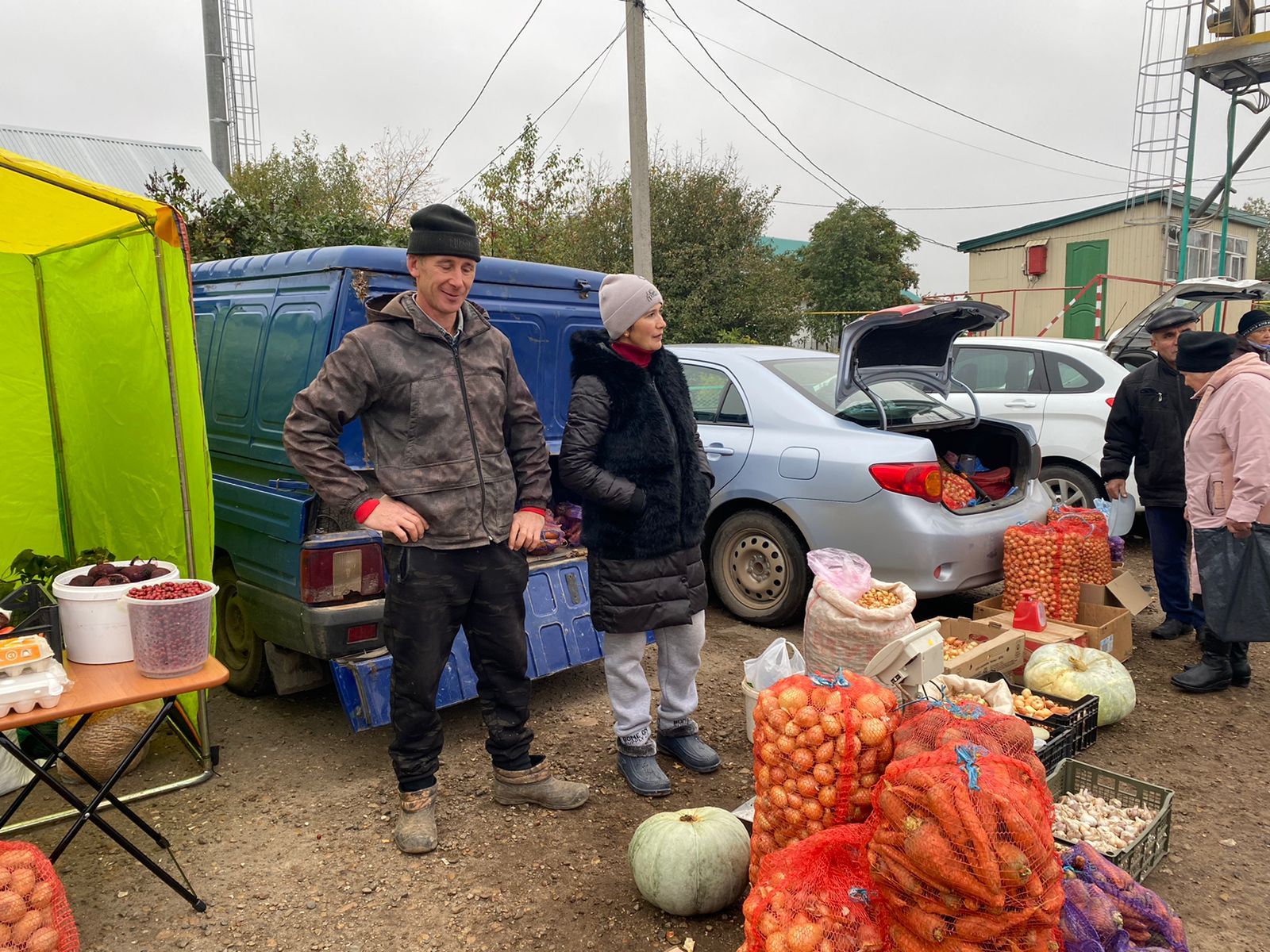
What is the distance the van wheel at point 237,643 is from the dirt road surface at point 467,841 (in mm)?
119

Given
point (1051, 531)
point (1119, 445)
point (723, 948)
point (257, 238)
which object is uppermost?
point (257, 238)

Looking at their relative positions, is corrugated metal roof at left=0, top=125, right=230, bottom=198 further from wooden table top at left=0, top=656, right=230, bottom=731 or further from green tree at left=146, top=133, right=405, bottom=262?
wooden table top at left=0, top=656, right=230, bottom=731

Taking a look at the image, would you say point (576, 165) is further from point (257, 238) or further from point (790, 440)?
point (790, 440)

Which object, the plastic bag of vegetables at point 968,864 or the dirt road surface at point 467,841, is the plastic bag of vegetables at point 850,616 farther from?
the plastic bag of vegetables at point 968,864

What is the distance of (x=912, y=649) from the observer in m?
2.79

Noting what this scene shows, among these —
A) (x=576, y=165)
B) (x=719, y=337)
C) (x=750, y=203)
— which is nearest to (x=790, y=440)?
(x=719, y=337)

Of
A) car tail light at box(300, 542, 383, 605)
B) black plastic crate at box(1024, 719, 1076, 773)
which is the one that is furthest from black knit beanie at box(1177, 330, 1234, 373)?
car tail light at box(300, 542, 383, 605)

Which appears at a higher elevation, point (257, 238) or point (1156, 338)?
point (257, 238)

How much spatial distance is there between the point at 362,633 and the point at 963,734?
244 centimetres

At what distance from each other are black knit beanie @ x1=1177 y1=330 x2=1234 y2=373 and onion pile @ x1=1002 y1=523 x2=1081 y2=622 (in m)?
1.10

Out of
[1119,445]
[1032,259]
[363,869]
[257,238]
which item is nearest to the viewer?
[363,869]

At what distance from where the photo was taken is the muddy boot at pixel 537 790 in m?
3.46

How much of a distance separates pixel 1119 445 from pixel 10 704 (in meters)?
5.65

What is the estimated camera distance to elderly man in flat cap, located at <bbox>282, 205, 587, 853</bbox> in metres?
2.99
